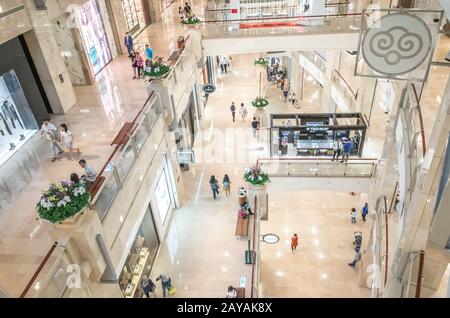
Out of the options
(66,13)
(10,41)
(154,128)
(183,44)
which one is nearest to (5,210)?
(154,128)

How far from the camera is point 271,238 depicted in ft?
50.9

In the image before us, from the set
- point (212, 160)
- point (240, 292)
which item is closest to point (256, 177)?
point (240, 292)

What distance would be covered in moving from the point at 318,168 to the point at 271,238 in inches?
158

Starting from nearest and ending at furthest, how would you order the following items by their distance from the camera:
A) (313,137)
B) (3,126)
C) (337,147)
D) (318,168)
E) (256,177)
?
(3,126) → (256,177) → (337,147) → (318,168) → (313,137)

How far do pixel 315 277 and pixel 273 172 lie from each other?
450 cm

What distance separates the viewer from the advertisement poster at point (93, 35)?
12773mm

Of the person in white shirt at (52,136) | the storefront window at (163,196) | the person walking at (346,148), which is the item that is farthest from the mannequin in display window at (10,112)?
the person walking at (346,148)

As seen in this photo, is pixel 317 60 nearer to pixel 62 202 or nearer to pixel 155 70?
pixel 155 70

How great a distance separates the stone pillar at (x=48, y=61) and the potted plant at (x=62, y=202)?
19.8 ft

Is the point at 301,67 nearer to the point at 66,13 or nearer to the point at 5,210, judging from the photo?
the point at 66,13

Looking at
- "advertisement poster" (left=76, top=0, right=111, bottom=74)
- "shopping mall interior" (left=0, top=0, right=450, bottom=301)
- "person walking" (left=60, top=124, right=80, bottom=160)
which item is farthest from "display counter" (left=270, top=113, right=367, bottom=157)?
"person walking" (left=60, top=124, right=80, bottom=160)

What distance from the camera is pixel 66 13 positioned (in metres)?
11.8

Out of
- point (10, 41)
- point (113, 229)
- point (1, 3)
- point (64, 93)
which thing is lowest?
point (113, 229)

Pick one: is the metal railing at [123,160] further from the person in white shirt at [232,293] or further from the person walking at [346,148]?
the person walking at [346,148]
